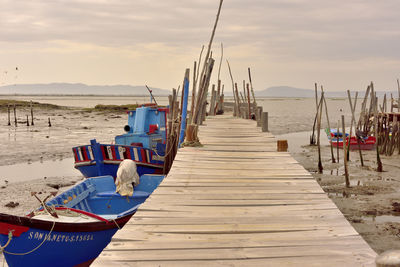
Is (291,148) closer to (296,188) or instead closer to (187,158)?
(187,158)

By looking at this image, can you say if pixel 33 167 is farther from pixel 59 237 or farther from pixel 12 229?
pixel 12 229

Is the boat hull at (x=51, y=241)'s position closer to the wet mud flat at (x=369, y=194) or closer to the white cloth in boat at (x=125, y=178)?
the white cloth in boat at (x=125, y=178)

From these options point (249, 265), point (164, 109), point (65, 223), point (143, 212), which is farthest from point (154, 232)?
point (164, 109)

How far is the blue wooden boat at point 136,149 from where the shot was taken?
12.2 meters

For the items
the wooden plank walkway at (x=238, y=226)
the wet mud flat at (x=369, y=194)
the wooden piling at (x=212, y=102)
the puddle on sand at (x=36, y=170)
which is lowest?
the wet mud flat at (x=369, y=194)

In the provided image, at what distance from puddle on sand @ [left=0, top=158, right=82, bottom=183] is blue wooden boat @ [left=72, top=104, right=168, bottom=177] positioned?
3.23 metres

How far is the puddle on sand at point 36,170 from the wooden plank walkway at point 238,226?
1013 cm

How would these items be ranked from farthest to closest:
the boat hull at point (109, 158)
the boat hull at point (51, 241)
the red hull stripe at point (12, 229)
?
the boat hull at point (109, 158) → the boat hull at point (51, 241) → the red hull stripe at point (12, 229)

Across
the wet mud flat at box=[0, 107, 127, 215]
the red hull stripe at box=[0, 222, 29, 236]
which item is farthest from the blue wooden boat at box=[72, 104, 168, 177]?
the red hull stripe at box=[0, 222, 29, 236]

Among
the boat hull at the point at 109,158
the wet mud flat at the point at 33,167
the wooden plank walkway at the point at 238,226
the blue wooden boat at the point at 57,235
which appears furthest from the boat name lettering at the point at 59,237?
the boat hull at the point at 109,158

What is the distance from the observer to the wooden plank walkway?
3.43 metres

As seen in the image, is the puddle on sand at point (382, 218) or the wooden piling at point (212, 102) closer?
the puddle on sand at point (382, 218)

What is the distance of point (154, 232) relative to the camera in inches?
156

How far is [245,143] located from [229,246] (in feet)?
21.9
